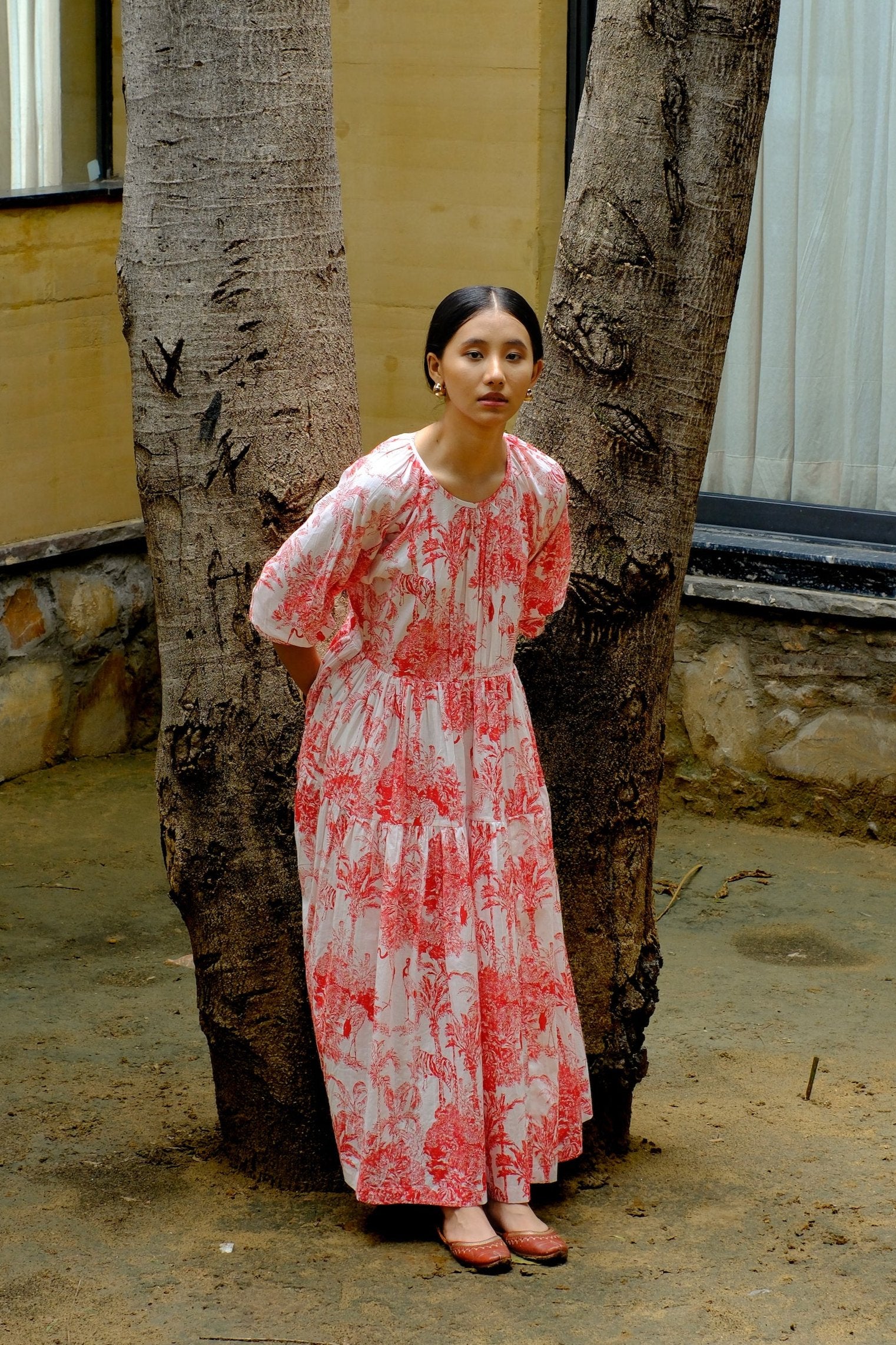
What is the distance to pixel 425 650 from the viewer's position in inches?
128

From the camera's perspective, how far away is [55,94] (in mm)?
6488

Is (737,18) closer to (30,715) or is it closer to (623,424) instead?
(623,424)

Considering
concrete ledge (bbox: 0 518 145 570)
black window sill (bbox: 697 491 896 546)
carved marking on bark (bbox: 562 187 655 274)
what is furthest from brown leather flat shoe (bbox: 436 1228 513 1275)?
concrete ledge (bbox: 0 518 145 570)

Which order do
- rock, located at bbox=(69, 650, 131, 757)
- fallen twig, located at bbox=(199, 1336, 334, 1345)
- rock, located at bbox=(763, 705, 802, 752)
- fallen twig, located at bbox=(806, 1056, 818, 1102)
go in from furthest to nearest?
rock, located at bbox=(69, 650, 131, 757) → rock, located at bbox=(763, 705, 802, 752) → fallen twig, located at bbox=(806, 1056, 818, 1102) → fallen twig, located at bbox=(199, 1336, 334, 1345)

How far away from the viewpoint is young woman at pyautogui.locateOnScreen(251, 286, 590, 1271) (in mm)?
3184

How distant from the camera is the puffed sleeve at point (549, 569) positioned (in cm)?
331

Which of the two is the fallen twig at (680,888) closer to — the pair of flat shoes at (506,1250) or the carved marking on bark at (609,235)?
the pair of flat shoes at (506,1250)

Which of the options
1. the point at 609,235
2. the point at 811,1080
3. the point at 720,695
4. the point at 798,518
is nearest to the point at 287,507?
the point at 609,235

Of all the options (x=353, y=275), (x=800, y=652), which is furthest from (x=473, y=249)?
(x=800, y=652)

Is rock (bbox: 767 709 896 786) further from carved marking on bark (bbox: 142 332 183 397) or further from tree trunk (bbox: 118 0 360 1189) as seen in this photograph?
carved marking on bark (bbox: 142 332 183 397)

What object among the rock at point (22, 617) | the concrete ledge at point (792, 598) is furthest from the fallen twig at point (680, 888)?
the rock at point (22, 617)

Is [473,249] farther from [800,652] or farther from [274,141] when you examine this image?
[274,141]

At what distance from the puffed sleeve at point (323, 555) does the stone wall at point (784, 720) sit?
294cm

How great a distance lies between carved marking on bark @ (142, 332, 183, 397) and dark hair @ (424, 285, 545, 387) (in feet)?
1.68
